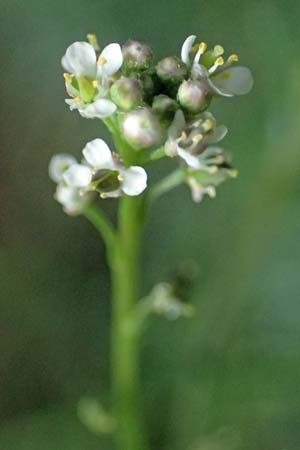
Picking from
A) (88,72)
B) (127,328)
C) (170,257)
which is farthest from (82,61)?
(170,257)

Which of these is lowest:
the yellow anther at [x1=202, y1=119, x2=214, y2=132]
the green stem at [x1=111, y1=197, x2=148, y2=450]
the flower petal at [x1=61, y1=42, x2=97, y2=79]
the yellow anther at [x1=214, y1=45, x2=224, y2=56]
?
the green stem at [x1=111, y1=197, x2=148, y2=450]

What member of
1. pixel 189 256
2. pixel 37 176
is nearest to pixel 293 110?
pixel 189 256

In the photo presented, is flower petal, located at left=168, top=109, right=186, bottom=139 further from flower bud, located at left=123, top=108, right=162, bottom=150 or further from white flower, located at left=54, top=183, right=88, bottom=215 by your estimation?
white flower, located at left=54, top=183, right=88, bottom=215

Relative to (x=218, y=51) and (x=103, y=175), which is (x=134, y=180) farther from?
(x=218, y=51)

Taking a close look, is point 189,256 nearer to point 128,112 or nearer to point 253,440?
point 253,440

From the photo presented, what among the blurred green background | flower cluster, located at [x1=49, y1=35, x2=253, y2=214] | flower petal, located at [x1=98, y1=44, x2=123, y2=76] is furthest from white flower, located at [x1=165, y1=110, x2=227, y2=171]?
the blurred green background

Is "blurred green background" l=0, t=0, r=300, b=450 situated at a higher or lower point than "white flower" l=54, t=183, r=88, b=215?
higher
